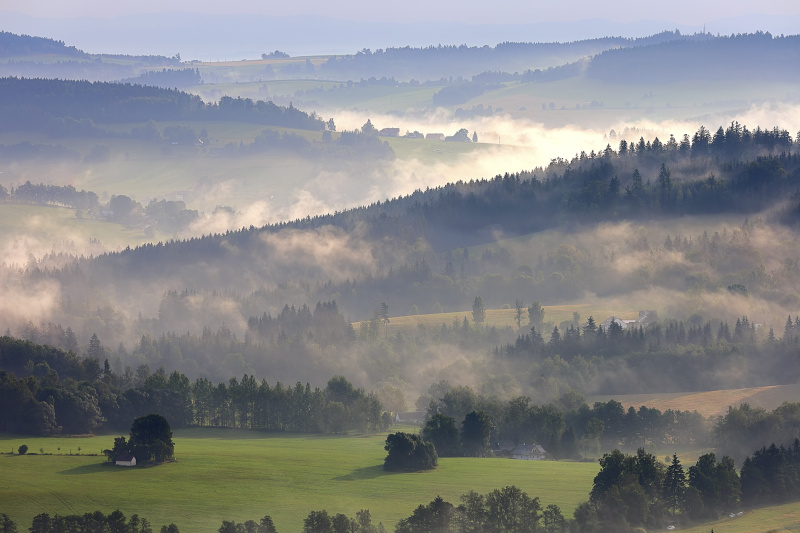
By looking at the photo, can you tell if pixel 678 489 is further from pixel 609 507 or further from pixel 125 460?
pixel 125 460

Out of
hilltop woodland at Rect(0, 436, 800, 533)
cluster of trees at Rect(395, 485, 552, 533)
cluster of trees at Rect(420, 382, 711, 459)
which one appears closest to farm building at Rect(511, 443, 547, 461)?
cluster of trees at Rect(420, 382, 711, 459)

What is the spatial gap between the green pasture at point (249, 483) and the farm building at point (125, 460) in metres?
2.43

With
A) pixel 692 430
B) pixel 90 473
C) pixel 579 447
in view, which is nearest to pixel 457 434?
pixel 579 447

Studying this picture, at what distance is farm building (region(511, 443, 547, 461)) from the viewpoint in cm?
19171

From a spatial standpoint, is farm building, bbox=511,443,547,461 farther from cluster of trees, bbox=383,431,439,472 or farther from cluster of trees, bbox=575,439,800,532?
cluster of trees, bbox=575,439,800,532

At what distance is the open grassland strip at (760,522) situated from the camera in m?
139

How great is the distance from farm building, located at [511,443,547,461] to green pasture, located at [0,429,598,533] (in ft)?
29.3

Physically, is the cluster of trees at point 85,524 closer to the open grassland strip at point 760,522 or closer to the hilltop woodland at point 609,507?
the hilltop woodland at point 609,507

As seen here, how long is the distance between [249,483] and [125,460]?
21.2 m

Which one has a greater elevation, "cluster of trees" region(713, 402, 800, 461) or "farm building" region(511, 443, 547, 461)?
"cluster of trees" region(713, 402, 800, 461)

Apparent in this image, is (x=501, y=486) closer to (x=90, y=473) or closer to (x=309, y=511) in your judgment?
(x=309, y=511)

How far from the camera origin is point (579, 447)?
194 metres

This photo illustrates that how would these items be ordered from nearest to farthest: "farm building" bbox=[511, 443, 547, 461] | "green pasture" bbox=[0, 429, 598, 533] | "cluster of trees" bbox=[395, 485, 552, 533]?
"cluster of trees" bbox=[395, 485, 552, 533] → "green pasture" bbox=[0, 429, 598, 533] → "farm building" bbox=[511, 443, 547, 461]

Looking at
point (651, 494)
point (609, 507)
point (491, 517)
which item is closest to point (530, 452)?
point (651, 494)
